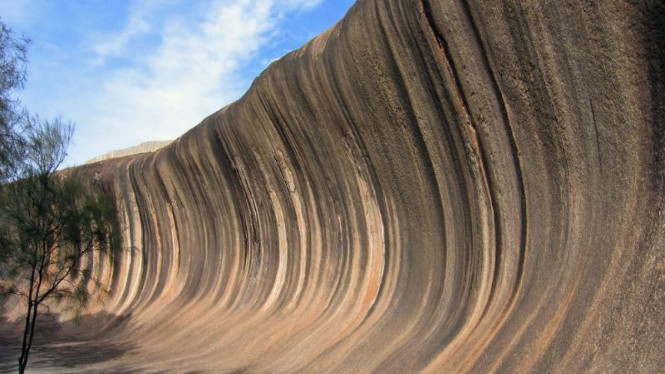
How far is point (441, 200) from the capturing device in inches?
263

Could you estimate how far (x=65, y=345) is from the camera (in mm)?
13062

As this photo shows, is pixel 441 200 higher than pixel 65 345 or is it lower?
higher

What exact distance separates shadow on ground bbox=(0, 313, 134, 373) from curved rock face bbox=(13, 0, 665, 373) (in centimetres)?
60

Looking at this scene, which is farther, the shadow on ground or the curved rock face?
the shadow on ground

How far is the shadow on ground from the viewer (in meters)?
10.8

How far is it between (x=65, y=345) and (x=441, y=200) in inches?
355

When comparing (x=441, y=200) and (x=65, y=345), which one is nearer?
(x=441, y=200)

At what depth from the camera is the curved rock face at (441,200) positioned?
407cm

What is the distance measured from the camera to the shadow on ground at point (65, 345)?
10773 mm

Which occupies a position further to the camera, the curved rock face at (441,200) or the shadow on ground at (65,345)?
the shadow on ground at (65,345)

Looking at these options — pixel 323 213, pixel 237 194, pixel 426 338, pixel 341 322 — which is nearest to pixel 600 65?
pixel 426 338

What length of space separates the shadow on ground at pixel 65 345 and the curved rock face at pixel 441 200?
1.97 ft

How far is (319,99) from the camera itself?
833 cm

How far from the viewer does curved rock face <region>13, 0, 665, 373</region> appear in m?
4.07
